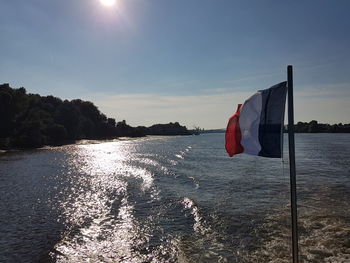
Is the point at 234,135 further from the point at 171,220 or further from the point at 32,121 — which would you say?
the point at 32,121

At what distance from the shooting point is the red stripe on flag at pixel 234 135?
9195 millimetres

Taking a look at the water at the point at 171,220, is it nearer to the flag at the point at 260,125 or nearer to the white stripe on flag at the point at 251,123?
the flag at the point at 260,125

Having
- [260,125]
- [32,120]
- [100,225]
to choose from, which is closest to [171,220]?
Result: [100,225]

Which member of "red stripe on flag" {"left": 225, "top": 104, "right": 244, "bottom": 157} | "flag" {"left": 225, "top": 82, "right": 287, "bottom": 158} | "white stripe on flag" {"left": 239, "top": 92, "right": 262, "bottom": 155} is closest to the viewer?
"flag" {"left": 225, "top": 82, "right": 287, "bottom": 158}

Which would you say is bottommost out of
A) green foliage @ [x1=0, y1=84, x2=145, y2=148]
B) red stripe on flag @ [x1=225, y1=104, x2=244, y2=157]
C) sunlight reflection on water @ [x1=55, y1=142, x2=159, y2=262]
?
sunlight reflection on water @ [x1=55, y1=142, x2=159, y2=262]

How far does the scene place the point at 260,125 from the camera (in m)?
8.47

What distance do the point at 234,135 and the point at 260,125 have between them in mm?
1064

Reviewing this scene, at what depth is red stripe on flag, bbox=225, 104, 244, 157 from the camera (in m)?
9.20

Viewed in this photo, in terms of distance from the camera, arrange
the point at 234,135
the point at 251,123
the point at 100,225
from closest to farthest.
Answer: the point at 251,123
the point at 234,135
the point at 100,225

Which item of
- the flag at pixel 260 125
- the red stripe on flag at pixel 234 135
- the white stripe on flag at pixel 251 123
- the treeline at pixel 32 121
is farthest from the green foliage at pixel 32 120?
the white stripe on flag at pixel 251 123

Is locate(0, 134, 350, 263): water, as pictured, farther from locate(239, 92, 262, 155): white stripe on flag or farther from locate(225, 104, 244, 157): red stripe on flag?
locate(225, 104, 244, 157): red stripe on flag

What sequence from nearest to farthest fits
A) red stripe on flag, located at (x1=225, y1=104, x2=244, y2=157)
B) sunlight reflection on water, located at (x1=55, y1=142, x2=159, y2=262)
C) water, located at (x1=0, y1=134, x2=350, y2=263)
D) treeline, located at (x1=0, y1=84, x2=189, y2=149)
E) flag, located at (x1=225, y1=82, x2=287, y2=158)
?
flag, located at (x1=225, y1=82, x2=287, y2=158), red stripe on flag, located at (x1=225, y1=104, x2=244, y2=157), water, located at (x1=0, y1=134, x2=350, y2=263), sunlight reflection on water, located at (x1=55, y1=142, x2=159, y2=262), treeline, located at (x1=0, y1=84, x2=189, y2=149)

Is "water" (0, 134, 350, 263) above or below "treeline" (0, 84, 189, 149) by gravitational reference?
below

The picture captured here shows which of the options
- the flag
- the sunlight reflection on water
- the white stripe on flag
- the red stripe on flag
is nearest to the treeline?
the sunlight reflection on water
